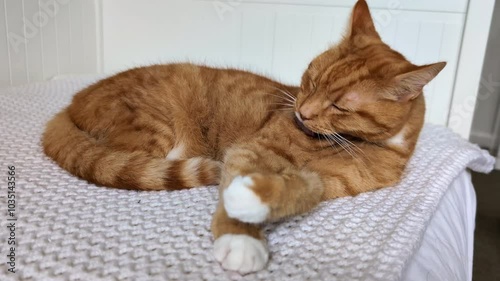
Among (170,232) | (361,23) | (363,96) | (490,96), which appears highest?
(361,23)

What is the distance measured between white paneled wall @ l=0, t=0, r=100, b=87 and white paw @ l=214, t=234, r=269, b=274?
170 cm

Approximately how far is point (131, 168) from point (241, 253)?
43cm

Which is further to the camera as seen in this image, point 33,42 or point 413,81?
point 33,42

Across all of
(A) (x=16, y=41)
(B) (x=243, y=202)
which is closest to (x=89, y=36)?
(A) (x=16, y=41)

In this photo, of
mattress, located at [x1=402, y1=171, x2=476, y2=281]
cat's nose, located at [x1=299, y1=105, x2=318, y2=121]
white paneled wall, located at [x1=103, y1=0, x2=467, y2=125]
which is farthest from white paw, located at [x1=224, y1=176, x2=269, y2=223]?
white paneled wall, located at [x1=103, y1=0, x2=467, y2=125]

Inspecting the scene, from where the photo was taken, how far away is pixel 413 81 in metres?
Answer: 1.02

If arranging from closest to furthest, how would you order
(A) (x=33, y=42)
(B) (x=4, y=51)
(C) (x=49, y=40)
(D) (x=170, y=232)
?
1. (D) (x=170, y=232)
2. (B) (x=4, y=51)
3. (A) (x=33, y=42)
4. (C) (x=49, y=40)

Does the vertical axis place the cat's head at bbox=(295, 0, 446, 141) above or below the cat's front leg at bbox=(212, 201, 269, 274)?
above

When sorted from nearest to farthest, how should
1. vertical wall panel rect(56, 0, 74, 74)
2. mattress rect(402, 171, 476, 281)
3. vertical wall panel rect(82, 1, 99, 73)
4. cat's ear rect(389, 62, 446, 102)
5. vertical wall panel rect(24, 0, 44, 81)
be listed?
mattress rect(402, 171, 476, 281) → cat's ear rect(389, 62, 446, 102) → vertical wall panel rect(24, 0, 44, 81) → vertical wall panel rect(56, 0, 74, 74) → vertical wall panel rect(82, 1, 99, 73)

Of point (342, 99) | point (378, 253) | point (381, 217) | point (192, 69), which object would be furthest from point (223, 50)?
point (378, 253)

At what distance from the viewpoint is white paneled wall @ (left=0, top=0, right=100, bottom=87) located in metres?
2.00

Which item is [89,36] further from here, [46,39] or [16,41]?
[16,41]

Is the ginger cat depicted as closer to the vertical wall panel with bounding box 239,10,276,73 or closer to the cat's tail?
the cat's tail

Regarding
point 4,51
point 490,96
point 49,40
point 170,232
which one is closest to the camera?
point 170,232
